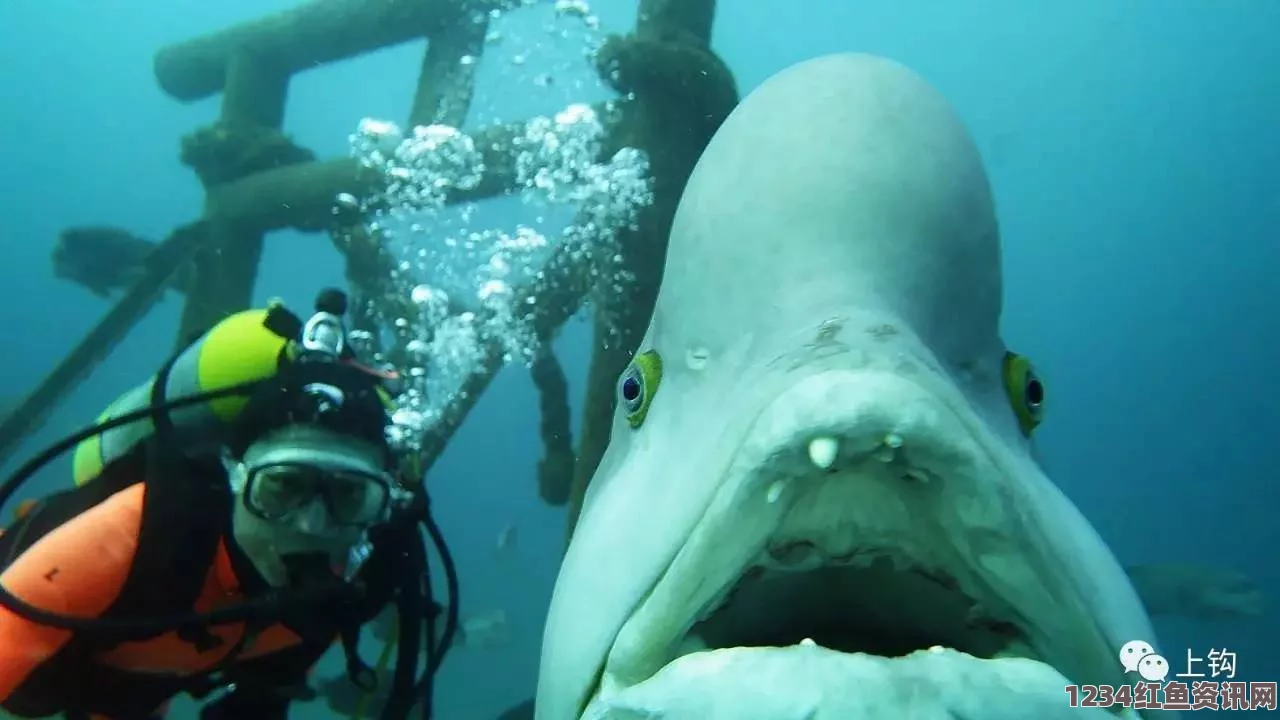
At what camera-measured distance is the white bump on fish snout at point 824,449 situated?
1.03m

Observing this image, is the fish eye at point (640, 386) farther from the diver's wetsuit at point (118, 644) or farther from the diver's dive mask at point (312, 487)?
the diver's wetsuit at point (118, 644)

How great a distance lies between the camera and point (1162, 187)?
56.2 meters

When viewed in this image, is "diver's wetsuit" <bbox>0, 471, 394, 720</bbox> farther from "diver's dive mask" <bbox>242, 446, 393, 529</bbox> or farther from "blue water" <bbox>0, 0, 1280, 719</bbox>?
"blue water" <bbox>0, 0, 1280, 719</bbox>

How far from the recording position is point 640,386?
168 cm

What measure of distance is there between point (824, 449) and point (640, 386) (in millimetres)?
685

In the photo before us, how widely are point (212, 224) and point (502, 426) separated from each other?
277 ft

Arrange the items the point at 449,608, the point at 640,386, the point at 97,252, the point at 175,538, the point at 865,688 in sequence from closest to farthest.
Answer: the point at 865,688, the point at 640,386, the point at 175,538, the point at 449,608, the point at 97,252

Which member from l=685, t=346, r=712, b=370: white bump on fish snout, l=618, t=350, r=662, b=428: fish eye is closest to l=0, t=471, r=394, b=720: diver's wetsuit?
l=618, t=350, r=662, b=428: fish eye

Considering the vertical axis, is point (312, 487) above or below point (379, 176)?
below

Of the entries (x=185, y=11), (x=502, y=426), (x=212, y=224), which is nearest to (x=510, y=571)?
(x=502, y=426)

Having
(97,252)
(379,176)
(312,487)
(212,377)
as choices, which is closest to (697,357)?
(312,487)

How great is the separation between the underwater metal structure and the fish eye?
113 inches

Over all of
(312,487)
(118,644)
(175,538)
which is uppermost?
(312,487)

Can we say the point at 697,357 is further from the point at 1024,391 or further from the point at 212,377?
the point at 212,377
